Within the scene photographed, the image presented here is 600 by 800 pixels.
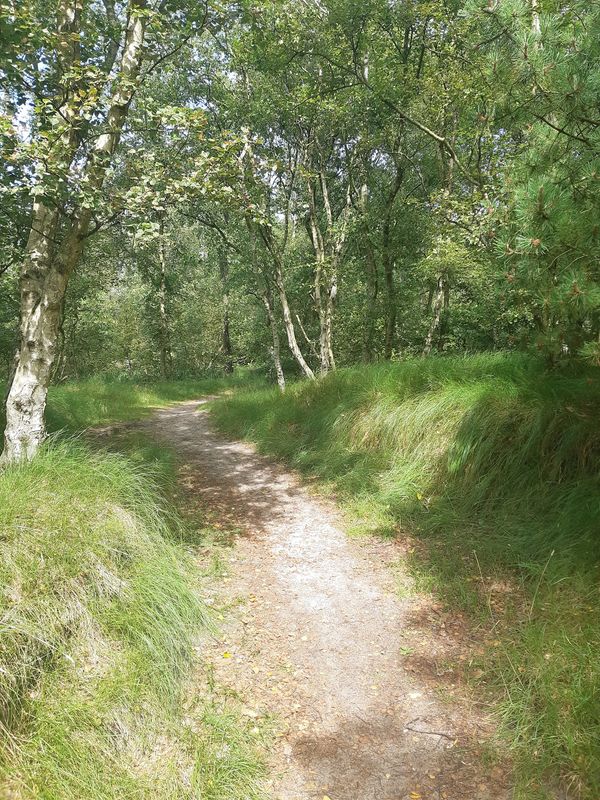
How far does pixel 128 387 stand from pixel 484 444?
45.6 feet

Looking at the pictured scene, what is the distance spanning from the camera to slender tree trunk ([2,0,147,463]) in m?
4.74

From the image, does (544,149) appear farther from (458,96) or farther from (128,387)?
(128,387)

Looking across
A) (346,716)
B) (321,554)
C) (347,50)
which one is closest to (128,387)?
(347,50)

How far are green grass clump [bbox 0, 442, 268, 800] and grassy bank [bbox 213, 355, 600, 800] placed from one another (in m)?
1.71

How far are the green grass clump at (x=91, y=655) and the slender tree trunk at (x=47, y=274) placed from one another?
1.06 meters

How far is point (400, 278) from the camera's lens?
1528cm

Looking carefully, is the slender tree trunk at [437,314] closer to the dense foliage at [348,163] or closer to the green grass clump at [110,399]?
the dense foliage at [348,163]

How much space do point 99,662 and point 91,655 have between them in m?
0.06

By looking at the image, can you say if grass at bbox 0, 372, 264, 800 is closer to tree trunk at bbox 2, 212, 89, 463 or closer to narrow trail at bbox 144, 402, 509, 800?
narrow trail at bbox 144, 402, 509, 800

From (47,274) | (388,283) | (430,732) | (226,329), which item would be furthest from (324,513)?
(226,329)

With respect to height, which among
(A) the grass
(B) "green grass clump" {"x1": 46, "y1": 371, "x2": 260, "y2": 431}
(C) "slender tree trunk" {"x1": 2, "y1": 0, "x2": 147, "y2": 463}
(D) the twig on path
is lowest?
(D) the twig on path

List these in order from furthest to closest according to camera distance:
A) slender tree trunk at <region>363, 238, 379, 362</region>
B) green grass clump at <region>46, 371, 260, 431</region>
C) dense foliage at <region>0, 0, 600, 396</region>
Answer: slender tree trunk at <region>363, 238, 379, 362</region>
green grass clump at <region>46, 371, 260, 431</region>
dense foliage at <region>0, 0, 600, 396</region>

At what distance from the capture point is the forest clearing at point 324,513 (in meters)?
2.55

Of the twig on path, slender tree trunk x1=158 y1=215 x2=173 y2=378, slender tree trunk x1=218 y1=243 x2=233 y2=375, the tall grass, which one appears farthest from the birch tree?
slender tree trunk x1=218 y1=243 x2=233 y2=375
